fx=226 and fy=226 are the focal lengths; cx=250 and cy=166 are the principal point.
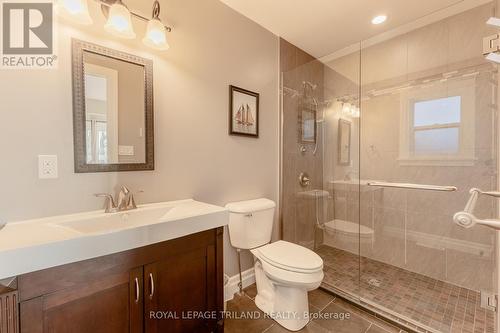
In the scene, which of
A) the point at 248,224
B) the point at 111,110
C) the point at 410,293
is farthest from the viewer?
the point at 410,293

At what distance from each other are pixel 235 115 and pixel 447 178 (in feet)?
6.30

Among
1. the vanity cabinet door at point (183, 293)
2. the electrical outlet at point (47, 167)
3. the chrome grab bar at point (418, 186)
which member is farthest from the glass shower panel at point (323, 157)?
the electrical outlet at point (47, 167)

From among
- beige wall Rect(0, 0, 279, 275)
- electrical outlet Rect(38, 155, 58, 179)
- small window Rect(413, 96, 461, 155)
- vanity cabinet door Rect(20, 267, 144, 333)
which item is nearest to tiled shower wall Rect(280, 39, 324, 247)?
beige wall Rect(0, 0, 279, 275)

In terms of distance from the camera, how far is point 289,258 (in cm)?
156

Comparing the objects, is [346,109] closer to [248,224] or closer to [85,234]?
[248,224]

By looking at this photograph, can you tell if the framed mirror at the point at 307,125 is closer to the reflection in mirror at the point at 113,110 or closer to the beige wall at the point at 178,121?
the beige wall at the point at 178,121

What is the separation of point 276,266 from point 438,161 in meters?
1.73

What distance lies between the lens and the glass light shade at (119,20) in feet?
3.84

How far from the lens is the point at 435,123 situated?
2.01 metres

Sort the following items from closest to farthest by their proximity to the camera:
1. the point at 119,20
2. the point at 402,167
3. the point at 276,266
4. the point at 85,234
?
the point at 85,234 < the point at 119,20 < the point at 276,266 < the point at 402,167

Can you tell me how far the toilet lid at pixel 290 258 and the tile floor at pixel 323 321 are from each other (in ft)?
1.49

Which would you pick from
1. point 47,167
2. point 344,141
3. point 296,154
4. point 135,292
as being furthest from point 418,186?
point 47,167

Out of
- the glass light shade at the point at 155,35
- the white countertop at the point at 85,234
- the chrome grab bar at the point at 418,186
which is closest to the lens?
the white countertop at the point at 85,234

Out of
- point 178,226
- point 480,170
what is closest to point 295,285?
point 178,226
